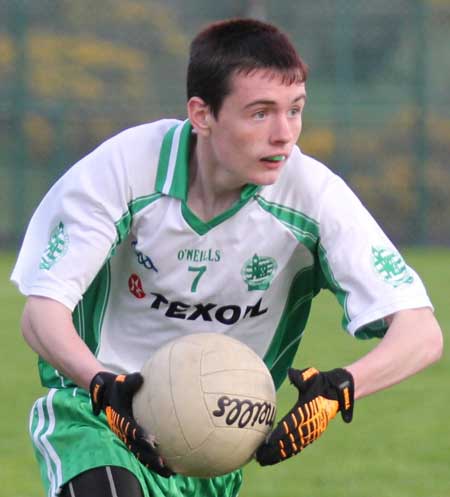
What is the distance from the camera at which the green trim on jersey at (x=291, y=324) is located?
13.2ft

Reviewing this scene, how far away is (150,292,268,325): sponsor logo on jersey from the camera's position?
13.0 feet

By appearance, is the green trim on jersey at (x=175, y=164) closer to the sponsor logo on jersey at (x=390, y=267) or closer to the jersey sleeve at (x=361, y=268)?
the jersey sleeve at (x=361, y=268)

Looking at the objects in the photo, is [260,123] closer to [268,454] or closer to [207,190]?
[207,190]

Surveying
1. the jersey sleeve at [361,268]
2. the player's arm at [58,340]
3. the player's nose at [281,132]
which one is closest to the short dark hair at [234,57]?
the player's nose at [281,132]

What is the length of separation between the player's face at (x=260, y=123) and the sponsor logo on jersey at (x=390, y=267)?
0.36 metres

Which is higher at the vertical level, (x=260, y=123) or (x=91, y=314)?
(x=260, y=123)

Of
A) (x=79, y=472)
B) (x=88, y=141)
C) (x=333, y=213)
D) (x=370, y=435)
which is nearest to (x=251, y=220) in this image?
(x=333, y=213)

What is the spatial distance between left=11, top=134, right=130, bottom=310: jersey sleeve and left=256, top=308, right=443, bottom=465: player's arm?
680 millimetres

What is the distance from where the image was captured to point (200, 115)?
3.79 meters

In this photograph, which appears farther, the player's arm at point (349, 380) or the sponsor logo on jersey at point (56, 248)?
the sponsor logo on jersey at point (56, 248)

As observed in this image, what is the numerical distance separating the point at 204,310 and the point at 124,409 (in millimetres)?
611

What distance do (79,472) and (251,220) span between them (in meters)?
0.84

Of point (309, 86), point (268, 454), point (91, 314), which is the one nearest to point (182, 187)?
point (91, 314)

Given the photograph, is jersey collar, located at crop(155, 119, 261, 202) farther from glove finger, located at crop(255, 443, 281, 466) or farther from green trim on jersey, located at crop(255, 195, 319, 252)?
glove finger, located at crop(255, 443, 281, 466)
